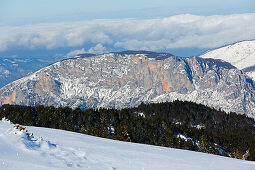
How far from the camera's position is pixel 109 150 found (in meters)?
28.5

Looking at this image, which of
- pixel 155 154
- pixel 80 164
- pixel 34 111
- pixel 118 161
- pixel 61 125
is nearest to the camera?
pixel 80 164

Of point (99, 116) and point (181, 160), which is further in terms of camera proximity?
point (99, 116)

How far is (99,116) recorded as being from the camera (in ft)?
634

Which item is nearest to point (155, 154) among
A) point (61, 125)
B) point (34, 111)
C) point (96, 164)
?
point (96, 164)

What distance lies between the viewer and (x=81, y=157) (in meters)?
24.3

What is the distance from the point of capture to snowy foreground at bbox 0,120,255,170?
21.3 metres

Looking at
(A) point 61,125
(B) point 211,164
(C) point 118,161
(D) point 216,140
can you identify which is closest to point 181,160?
(B) point 211,164

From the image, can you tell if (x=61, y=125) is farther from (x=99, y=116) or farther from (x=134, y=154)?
(x=134, y=154)

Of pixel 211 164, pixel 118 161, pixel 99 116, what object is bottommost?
pixel 99 116

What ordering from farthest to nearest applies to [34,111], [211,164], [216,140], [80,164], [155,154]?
[34,111] → [216,140] → [155,154] → [211,164] → [80,164]

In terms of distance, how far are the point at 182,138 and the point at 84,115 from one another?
61.6m

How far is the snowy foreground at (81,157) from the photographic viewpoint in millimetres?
21328

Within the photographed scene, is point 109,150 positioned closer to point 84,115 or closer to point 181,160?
point 181,160

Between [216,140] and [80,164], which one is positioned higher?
[80,164]
